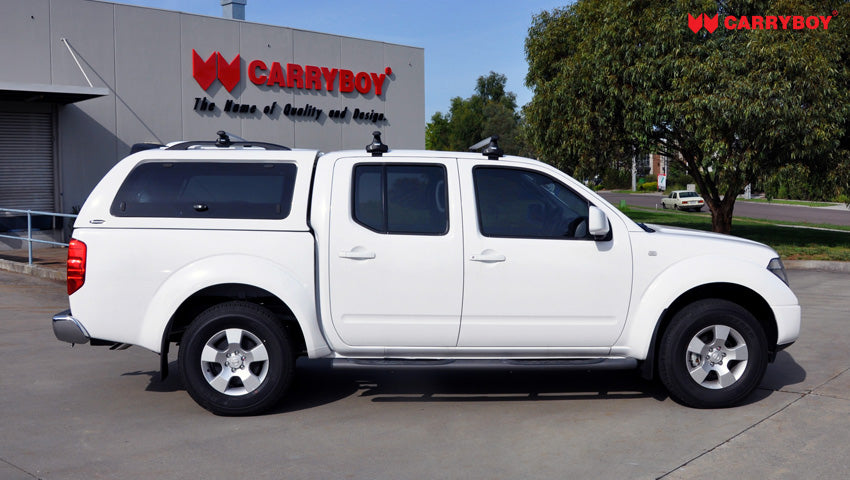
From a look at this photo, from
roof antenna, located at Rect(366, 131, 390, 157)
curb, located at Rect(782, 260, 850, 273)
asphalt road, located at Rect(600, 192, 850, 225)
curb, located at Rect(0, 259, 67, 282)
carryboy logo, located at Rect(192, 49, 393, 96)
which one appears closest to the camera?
roof antenna, located at Rect(366, 131, 390, 157)

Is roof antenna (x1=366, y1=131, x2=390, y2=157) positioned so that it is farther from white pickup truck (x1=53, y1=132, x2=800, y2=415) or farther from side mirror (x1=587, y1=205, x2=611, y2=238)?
side mirror (x1=587, y1=205, x2=611, y2=238)

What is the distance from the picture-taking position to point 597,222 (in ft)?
19.1

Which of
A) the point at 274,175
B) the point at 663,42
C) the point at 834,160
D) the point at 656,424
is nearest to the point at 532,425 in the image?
the point at 656,424

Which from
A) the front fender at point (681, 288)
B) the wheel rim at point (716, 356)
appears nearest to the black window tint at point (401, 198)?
the front fender at point (681, 288)

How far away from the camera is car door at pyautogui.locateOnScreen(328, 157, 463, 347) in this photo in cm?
586

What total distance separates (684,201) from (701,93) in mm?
31696

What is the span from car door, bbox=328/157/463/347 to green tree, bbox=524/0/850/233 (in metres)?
13.0

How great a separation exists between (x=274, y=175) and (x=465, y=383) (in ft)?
7.99

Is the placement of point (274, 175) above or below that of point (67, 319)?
above

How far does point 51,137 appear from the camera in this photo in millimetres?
18906

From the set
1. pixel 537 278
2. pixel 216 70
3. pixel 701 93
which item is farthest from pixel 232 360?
pixel 216 70

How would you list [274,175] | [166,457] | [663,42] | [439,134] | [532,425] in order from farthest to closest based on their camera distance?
[439,134] → [663,42] → [274,175] → [532,425] → [166,457]

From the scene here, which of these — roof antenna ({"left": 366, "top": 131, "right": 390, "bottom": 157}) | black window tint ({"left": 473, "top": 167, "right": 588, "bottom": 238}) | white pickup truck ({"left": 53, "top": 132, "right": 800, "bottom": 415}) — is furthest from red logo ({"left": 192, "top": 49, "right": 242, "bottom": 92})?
black window tint ({"left": 473, "top": 167, "right": 588, "bottom": 238})

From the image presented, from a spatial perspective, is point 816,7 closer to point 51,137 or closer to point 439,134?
point 51,137
